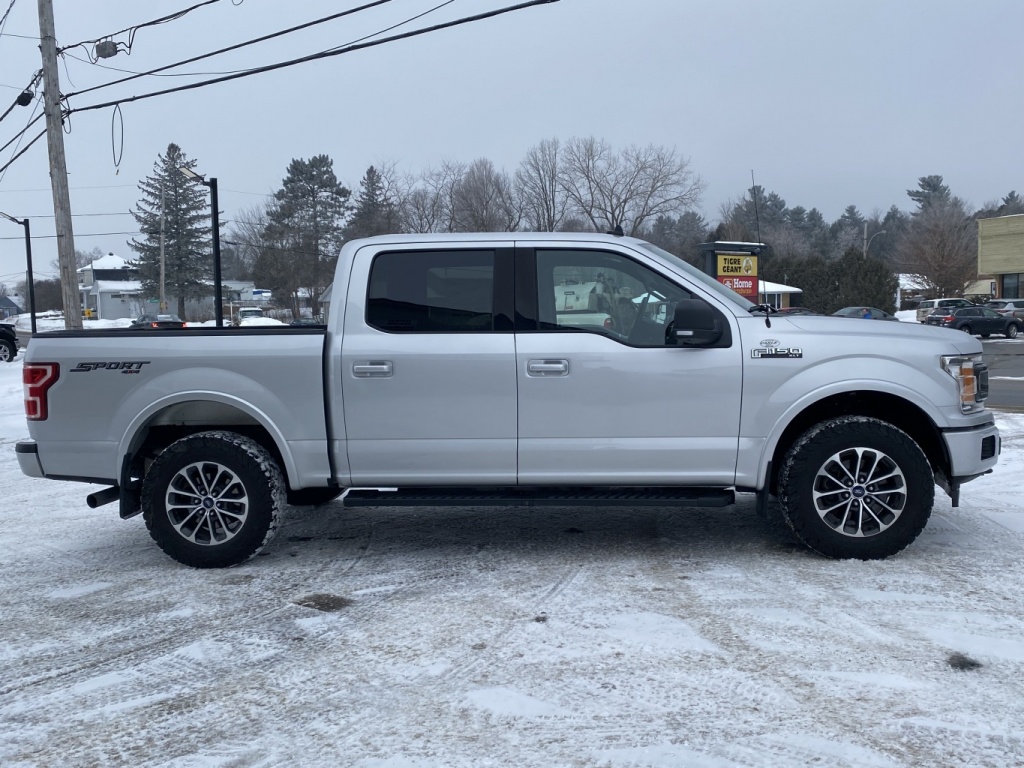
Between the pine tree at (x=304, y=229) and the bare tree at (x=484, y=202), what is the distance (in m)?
12.1

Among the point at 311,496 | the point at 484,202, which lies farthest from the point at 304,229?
the point at 311,496

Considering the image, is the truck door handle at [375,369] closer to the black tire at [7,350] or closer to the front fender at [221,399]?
the front fender at [221,399]

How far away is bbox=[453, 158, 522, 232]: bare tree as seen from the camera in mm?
41656

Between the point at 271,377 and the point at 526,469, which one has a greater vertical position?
the point at 271,377

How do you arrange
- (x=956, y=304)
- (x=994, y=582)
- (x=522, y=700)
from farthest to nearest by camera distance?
1. (x=956, y=304)
2. (x=994, y=582)
3. (x=522, y=700)

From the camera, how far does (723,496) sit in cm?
521

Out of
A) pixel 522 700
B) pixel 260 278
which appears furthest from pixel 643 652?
pixel 260 278

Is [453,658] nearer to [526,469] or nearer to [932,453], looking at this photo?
[526,469]

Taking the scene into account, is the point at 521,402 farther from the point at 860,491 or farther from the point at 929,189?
the point at 929,189

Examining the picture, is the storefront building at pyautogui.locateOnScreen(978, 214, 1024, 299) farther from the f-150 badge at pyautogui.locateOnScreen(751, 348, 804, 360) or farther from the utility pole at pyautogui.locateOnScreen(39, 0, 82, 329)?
the f-150 badge at pyautogui.locateOnScreen(751, 348, 804, 360)

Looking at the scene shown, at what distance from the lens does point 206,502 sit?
542cm

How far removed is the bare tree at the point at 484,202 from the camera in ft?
137

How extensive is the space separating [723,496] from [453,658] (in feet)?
6.69

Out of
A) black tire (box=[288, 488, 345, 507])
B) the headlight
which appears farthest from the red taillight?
the headlight
